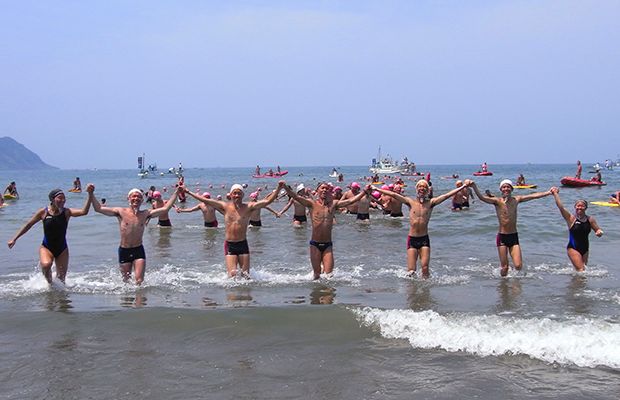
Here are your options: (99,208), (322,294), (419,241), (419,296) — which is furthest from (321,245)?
(99,208)

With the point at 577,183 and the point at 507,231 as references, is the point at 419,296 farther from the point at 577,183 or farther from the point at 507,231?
the point at 577,183

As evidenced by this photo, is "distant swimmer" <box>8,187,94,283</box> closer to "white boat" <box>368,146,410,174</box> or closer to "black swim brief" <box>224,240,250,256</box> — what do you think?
"black swim brief" <box>224,240,250,256</box>

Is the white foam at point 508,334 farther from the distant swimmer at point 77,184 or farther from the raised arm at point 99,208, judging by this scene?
the distant swimmer at point 77,184

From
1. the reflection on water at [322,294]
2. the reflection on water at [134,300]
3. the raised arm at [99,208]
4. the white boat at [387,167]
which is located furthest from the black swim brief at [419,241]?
the white boat at [387,167]

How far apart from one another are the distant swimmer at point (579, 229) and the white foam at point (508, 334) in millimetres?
3417

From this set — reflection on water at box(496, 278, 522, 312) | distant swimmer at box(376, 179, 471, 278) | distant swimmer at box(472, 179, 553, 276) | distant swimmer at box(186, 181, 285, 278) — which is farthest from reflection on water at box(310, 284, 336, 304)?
distant swimmer at box(472, 179, 553, 276)

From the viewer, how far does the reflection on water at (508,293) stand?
8.64m

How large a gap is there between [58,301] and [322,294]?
4032 mm

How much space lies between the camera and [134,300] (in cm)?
905

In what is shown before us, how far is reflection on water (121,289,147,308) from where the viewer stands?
8.69m

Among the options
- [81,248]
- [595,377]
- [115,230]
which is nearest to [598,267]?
[595,377]

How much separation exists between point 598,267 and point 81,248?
41.6 ft

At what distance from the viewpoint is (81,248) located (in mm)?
16109

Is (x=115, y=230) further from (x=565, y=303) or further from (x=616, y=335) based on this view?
(x=616, y=335)
